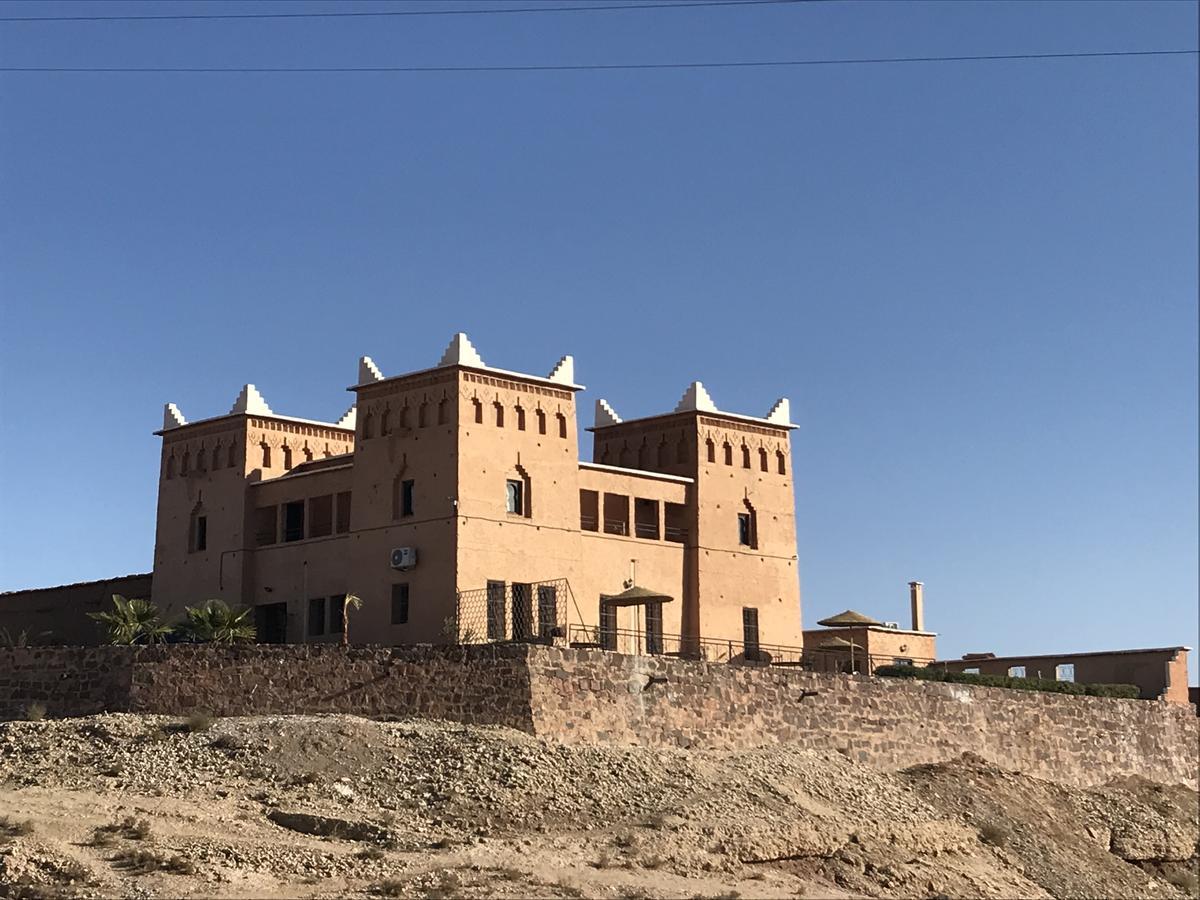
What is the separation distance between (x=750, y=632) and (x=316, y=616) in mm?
11118

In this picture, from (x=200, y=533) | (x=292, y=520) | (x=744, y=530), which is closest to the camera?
(x=292, y=520)

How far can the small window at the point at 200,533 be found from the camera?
144ft

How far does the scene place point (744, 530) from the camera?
149 feet

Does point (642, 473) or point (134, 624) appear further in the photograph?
point (642, 473)

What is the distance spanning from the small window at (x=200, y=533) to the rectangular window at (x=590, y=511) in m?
9.56

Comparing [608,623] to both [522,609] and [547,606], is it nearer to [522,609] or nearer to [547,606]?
[547,606]

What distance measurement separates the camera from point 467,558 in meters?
38.4

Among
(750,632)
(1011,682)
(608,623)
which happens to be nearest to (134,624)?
(608,623)

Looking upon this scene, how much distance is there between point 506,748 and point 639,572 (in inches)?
472

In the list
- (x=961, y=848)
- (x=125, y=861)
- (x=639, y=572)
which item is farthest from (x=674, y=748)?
(x=125, y=861)

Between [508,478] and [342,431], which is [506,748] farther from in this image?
[342,431]

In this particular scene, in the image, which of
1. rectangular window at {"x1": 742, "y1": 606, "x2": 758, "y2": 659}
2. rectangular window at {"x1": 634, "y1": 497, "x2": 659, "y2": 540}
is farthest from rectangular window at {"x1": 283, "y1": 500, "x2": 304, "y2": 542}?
rectangular window at {"x1": 742, "y1": 606, "x2": 758, "y2": 659}

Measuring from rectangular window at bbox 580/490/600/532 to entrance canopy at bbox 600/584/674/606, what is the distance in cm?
188

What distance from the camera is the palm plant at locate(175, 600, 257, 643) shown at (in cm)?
3862
